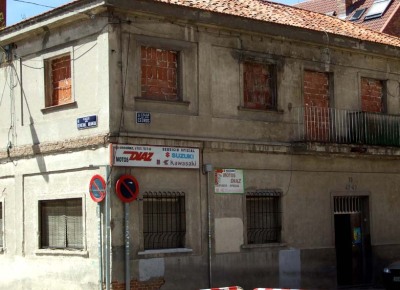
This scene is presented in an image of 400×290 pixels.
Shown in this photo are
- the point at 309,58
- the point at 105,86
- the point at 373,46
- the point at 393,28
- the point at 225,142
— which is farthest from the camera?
the point at 393,28

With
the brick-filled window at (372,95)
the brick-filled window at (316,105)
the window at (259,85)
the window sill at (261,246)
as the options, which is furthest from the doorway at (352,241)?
the window at (259,85)

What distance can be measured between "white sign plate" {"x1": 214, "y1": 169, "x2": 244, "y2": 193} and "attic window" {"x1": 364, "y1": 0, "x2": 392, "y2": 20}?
16390mm

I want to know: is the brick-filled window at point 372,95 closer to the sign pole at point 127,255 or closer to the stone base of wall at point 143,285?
the stone base of wall at point 143,285

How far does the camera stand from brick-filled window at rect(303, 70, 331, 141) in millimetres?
20578

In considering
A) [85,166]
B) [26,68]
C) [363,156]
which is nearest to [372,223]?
[363,156]

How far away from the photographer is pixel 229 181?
18.6 meters

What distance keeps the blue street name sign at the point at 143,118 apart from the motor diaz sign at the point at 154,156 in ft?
1.94

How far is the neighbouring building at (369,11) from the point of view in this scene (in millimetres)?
A: 31328

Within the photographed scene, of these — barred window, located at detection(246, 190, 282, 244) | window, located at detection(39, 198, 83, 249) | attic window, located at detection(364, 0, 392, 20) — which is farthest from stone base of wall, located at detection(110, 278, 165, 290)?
attic window, located at detection(364, 0, 392, 20)

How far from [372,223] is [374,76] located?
4513 millimetres

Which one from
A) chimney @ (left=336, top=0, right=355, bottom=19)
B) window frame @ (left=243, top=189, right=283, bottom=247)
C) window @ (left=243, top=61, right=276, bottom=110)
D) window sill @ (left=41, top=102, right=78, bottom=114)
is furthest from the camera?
chimney @ (left=336, top=0, right=355, bottom=19)

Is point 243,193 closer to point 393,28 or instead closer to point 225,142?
point 225,142

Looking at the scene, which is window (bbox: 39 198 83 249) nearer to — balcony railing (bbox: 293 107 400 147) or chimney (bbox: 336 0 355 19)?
balcony railing (bbox: 293 107 400 147)

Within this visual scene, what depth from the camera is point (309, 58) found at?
20812 millimetres
